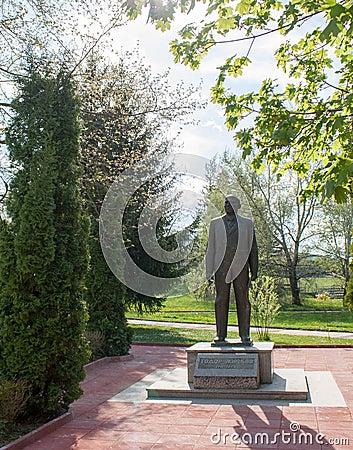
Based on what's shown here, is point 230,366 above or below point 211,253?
below

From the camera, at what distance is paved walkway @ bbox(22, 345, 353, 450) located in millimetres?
5664

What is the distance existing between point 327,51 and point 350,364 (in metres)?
5.63

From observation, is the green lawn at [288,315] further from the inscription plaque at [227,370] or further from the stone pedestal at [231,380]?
the inscription plaque at [227,370]

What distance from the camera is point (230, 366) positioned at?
8008mm

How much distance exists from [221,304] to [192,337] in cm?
714

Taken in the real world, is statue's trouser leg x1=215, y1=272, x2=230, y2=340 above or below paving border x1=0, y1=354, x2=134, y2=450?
above

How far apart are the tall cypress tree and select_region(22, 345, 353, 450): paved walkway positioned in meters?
0.67

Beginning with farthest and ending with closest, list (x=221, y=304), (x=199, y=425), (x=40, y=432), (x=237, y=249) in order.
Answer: (x=221, y=304) < (x=237, y=249) < (x=199, y=425) < (x=40, y=432)

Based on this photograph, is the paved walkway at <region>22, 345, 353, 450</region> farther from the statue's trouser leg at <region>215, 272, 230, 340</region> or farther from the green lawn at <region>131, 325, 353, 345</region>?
the green lawn at <region>131, 325, 353, 345</region>

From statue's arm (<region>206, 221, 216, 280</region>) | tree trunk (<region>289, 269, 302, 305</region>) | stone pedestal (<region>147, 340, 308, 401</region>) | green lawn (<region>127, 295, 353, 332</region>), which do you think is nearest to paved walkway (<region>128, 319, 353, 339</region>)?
green lawn (<region>127, 295, 353, 332</region>)

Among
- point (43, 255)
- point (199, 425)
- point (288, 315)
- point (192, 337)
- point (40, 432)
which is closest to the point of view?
point (40, 432)

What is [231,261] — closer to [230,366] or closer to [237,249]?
→ [237,249]

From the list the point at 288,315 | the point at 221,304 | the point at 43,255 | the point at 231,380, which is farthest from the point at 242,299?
the point at 288,315

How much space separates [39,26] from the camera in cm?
1020
